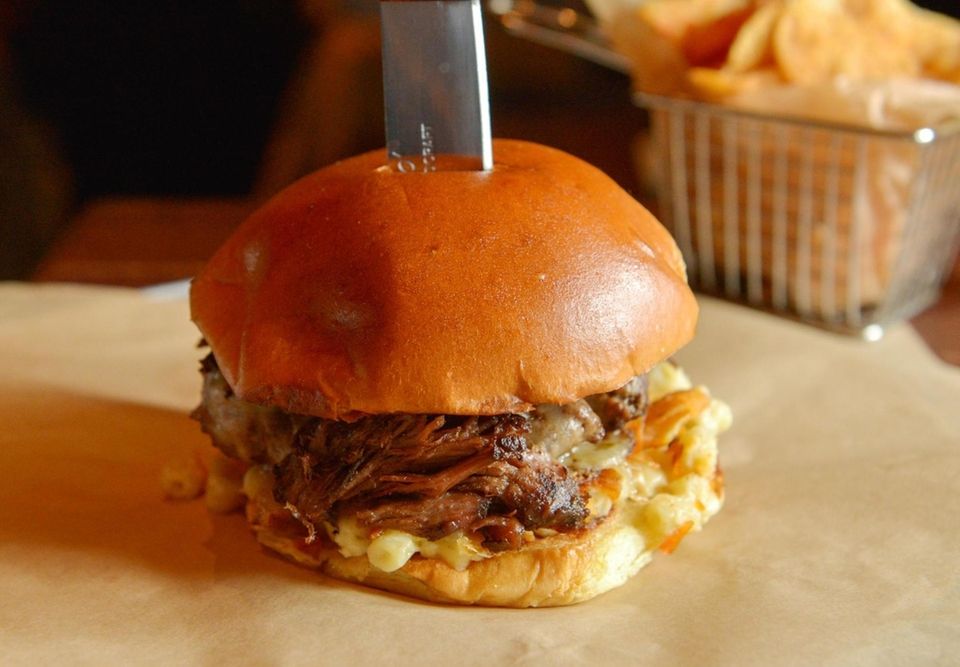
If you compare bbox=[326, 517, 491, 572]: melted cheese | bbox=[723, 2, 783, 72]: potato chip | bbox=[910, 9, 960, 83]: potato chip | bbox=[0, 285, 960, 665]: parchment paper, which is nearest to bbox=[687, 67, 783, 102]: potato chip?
bbox=[723, 2, 783, 72]: potato chip

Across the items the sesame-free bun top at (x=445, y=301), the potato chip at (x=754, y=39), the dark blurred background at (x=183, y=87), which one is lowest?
the dark blurred background at (x=183, y=87)

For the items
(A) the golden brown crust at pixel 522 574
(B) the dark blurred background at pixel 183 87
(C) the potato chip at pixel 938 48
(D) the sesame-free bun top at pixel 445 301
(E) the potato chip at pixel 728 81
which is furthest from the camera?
(B) the dark blurred background at pixel 183 87

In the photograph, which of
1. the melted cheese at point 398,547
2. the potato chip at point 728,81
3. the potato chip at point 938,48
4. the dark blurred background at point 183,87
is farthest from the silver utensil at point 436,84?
the dark blurred background at point 183,87

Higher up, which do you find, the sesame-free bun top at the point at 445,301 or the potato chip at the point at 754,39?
the potato chip at the point at 754,39

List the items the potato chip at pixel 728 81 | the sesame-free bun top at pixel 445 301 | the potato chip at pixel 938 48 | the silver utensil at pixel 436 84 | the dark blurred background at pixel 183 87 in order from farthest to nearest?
the dark blurred background at pixel 183 87, the potato chip at pixel 938 48, the potato chip at pixel 728 81, the silver utensil at pixel 436 84, the sesame-free bun top at pixel 445 301

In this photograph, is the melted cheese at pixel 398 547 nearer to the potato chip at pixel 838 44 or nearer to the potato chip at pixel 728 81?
the potato chip at pixel 728 81

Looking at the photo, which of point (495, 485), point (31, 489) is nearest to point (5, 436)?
point (31, 489)

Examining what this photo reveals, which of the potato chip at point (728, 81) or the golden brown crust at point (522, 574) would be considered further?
the potato chip at point (728, 81)
